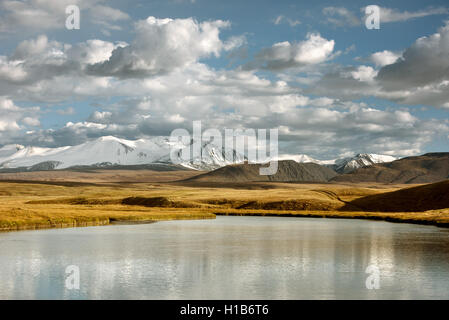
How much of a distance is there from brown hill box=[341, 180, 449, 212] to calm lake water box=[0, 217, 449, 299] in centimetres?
6881

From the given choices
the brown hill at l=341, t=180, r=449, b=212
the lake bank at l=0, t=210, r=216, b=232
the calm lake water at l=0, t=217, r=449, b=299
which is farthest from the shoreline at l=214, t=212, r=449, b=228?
the calm lake water at l=0, t=217, r=449, b=299

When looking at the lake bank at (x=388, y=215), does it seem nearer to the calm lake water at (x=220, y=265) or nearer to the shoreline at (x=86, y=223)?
the shoreline at (x=86, y=223)

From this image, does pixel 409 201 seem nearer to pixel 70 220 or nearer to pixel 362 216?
pixel 362 216

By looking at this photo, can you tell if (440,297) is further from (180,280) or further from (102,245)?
(102,245)

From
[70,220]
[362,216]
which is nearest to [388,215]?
[362,216]

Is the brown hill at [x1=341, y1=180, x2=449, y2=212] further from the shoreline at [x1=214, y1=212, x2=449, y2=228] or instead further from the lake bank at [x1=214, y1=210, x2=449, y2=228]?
the lake bank at [x1=214, y1=210, x2=449, y2=228]

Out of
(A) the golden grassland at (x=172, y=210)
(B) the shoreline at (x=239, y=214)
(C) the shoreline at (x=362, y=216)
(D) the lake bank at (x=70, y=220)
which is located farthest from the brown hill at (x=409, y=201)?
(D) the lake bank at (x=70, y=220)

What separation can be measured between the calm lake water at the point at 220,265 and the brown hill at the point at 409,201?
226 feet

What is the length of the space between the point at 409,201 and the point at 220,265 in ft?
357

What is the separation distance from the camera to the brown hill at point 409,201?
13138 cm

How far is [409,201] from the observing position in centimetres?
13838

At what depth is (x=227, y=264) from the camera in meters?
41.7
